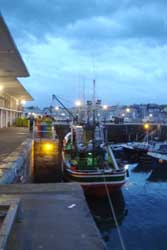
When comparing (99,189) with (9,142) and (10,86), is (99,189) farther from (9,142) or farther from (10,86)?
(10,86)

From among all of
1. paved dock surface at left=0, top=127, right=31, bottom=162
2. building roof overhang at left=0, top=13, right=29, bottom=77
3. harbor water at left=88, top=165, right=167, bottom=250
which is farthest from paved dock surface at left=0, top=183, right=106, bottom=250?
building roof overhang at left=0, top=13, right=29, bottom=77

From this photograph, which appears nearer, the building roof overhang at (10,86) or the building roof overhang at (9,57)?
the building roof overhang at (9,57)

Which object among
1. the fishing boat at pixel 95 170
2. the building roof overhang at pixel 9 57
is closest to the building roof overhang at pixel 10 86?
the building roof overhang at pixel 9 57

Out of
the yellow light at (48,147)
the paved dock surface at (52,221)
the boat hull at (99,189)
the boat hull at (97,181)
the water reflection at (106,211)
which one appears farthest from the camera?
the yellow light at (48,147)

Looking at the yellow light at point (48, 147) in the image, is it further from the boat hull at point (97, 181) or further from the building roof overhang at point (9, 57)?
the boat hull at point (97, 181)

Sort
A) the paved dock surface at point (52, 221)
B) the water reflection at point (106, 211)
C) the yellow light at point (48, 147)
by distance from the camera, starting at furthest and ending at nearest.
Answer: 1. the yellow light at point (48, 147)
2. the water reflection at point (106, 211)
3. the paved dock surface at point (52, 221)

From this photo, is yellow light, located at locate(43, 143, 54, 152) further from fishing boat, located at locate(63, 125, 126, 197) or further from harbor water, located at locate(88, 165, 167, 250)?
harbor water, located at locate(88, 165, 167, 250)

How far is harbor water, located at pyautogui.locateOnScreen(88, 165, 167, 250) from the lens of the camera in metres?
10.7

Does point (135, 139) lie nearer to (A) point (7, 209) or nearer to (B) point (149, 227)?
(B) point (149, 227)

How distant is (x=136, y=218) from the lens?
44.0 feet

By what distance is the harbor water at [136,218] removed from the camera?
10.7m

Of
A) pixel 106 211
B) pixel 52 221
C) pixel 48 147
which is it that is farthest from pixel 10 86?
pixel 52 221

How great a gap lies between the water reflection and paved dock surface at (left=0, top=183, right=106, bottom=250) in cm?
487

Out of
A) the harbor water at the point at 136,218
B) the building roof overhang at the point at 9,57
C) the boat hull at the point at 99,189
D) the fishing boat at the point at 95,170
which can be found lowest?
the harbor water at the point at 136,218
